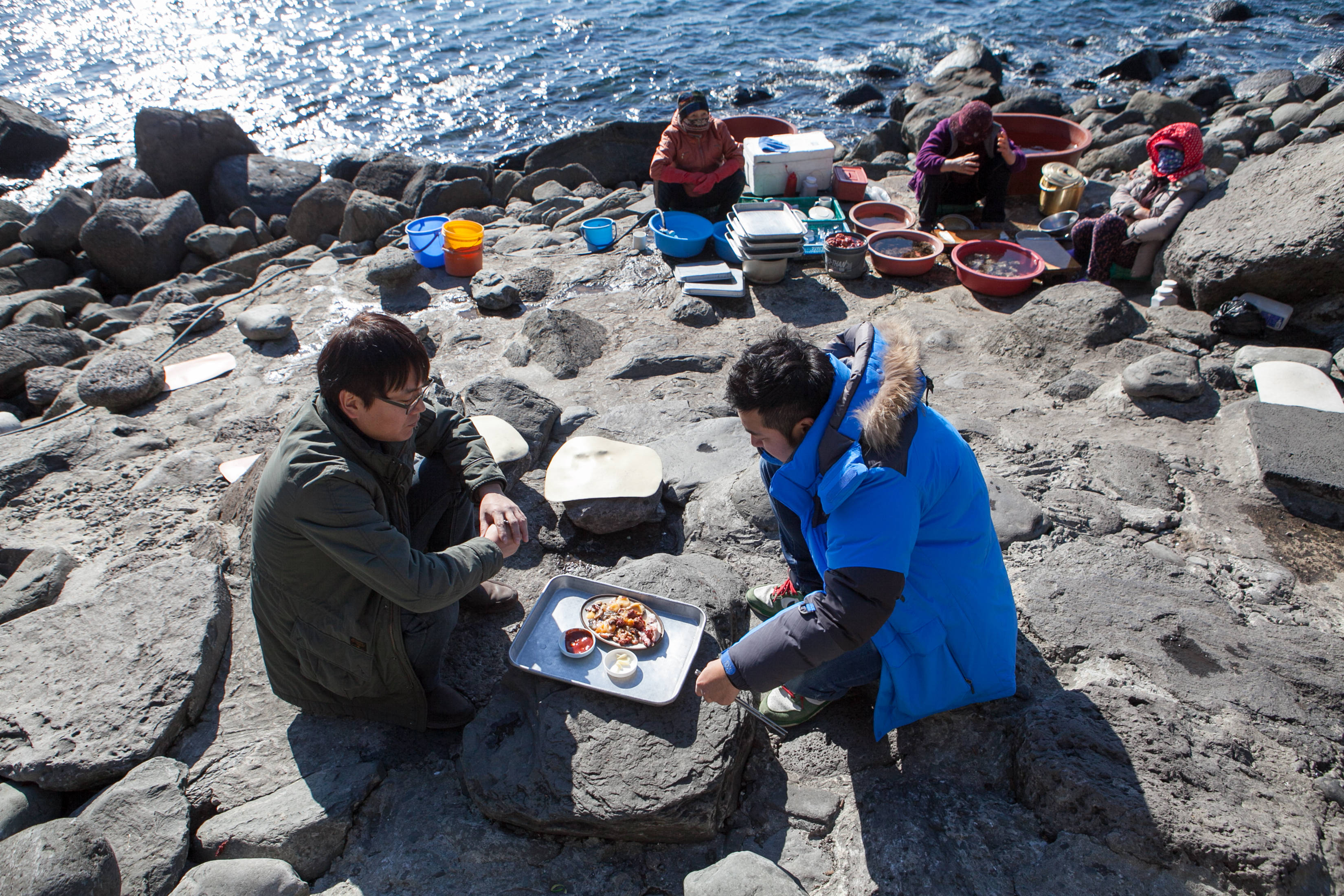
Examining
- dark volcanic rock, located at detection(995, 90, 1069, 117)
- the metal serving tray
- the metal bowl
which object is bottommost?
dark volcanic rock, located at detection(995, 90, 1069, 117)

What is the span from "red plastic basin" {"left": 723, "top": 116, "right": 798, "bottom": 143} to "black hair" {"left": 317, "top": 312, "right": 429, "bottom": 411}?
25.7 feet

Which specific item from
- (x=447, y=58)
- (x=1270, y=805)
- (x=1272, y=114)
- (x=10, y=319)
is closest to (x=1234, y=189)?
(x=1270, y=805)

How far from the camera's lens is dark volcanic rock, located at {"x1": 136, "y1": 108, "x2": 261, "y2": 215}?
12523 millimetres

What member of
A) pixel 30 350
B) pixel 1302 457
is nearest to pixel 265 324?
pixel 30 350

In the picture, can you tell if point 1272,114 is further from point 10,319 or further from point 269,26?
point 269,26

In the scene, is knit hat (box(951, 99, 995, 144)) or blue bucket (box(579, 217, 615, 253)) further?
blue bucket (box(579, 217, 615, 253))

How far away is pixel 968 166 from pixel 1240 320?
2887 millimetres

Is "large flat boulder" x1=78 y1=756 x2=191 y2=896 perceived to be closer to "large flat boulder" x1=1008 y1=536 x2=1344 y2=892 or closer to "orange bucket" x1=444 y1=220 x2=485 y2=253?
"large flat boulder" x1=1008 y1=536 x2=1344 y2=892

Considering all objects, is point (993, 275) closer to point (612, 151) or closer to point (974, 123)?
point (974, 123)

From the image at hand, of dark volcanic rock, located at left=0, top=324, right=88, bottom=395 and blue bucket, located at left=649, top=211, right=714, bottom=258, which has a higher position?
blue bucket, located at left=649, top=211, right=714, bottom=258

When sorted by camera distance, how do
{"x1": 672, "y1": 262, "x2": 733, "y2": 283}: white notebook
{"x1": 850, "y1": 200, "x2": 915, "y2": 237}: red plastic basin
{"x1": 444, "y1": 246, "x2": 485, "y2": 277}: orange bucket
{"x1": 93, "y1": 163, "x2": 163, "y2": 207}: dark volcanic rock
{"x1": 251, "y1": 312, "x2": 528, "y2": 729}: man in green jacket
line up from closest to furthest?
1. {"x1": 251, "y1": 312, "x2": 528, "y2": 729}: man in green jacket
2. {"x1": 672, "y1": 262, "x2": 733, "y2": 283}: white notebook
3. {"x1": 444, "y1": 246, "x2": 485, "y2": 277}: orange bucket
4. {"x1": 850, "y1": 200, "x2": 915, "y2": 237}: red plastic basin
5. {"x1": 93, "y1": 163, "x2": 163, "y2": 207}: dark volcanic rock

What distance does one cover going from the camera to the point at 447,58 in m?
19.9

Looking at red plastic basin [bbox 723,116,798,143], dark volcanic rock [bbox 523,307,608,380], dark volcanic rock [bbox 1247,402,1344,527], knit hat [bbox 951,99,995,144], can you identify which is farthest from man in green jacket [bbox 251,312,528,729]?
red plastic basin [bbox 723,116,798,143]

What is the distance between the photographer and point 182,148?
500 inches
